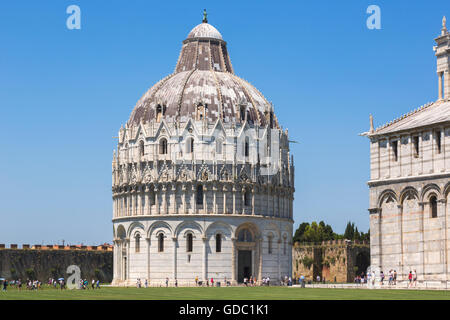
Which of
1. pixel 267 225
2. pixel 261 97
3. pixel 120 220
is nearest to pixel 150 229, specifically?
pixel 120 220

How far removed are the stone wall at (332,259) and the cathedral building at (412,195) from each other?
50.4 m

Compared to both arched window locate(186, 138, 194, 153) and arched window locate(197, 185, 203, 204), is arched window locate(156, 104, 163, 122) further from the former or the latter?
arched window locate(197, 185, 203, 204)

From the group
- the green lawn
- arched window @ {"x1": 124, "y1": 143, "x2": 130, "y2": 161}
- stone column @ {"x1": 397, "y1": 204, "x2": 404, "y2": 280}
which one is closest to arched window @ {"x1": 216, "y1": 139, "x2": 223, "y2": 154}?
arched window @ {"x1": 124, "y1": 143, "x2": 130, "y2": 161}

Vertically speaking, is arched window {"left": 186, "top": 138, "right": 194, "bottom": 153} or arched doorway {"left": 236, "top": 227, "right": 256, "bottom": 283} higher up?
arched window {"left": 186, "top": 138, "right": 194, "bottom": 153}

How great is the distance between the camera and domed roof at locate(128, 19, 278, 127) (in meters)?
105

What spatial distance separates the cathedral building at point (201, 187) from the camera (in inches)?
3989

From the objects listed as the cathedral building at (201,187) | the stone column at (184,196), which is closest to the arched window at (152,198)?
the cathedral building at (201,187)

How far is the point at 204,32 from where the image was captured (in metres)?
112

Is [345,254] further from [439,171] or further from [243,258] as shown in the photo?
[439,171]

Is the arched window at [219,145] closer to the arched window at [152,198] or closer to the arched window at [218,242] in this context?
the arched window at [152,198]

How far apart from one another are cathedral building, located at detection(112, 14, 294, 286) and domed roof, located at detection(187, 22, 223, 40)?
5521mm

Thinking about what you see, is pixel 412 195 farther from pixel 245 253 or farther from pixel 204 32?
pixel 204 32

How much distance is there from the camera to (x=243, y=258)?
340 feet
